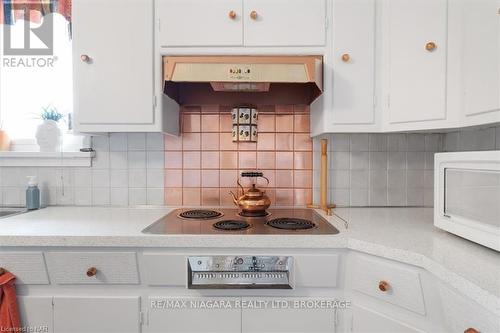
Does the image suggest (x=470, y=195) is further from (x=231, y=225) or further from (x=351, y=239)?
(x=231, y=225)

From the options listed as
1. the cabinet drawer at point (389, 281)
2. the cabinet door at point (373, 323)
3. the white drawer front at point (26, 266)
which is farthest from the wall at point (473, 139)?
the white drawer front at point (26, 266)

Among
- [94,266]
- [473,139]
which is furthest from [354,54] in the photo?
[94,266]

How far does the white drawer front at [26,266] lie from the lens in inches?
44.5

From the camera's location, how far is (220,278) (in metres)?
1.11

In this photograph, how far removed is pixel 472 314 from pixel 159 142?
162cm

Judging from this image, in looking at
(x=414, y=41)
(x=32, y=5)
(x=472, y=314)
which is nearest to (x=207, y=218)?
(x=472, y=314)

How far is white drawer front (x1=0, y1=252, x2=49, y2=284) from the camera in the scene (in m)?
1.13

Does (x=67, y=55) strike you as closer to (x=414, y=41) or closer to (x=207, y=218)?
(x=207, y=218)

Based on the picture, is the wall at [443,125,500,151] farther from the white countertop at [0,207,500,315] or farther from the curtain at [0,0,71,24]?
the curtain at [0,0,71,24]

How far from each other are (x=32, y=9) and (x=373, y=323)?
2.54 m

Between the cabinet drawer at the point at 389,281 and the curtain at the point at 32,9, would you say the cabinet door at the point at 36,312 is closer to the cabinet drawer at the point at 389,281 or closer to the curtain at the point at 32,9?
the cabinet drawer at the point at 389,281

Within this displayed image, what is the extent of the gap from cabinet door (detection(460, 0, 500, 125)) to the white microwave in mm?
198

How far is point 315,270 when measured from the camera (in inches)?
43.8

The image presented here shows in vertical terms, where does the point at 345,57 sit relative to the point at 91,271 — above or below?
above
